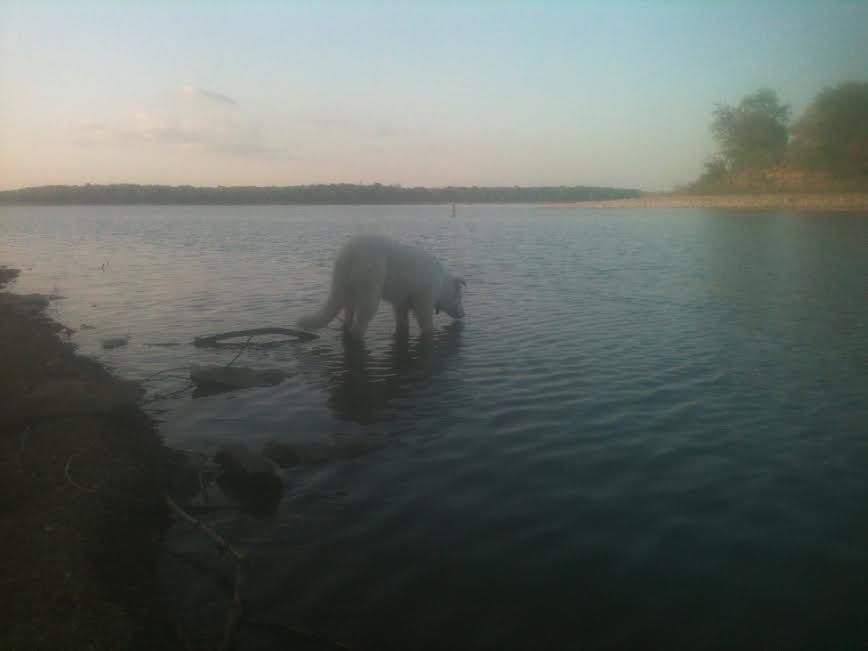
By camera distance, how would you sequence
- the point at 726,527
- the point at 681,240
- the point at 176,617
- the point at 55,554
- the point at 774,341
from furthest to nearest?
the point at 681,240
the point at 774,341
the point at 726,527
the point at 55,554
the point at 176,617

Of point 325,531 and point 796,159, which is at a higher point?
point 796,159

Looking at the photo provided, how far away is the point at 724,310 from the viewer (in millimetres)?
14977

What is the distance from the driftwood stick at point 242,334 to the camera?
38.9ft

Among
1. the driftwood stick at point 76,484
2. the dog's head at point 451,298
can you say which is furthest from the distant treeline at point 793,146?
the driftwood stick at point 76,484

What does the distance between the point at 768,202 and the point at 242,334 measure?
220ft

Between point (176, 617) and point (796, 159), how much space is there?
7174 centimetres

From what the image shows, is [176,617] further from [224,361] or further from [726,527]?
[224,361]

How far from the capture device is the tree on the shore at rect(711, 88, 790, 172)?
74938 mm

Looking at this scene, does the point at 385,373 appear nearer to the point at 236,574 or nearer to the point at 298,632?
the point at 236,574

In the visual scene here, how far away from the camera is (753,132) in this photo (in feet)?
255

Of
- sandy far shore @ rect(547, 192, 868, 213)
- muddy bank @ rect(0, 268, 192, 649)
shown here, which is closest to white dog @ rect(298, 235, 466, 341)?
muddy bank @ rect(0, 268, 192, 649)

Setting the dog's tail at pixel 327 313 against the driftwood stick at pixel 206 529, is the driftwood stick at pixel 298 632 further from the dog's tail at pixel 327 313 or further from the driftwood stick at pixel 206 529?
the dog's tail at pixel 327 313

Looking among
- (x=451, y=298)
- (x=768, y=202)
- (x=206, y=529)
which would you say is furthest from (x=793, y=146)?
(x=206, y=529)

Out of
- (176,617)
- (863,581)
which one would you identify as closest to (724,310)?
(863,581)
